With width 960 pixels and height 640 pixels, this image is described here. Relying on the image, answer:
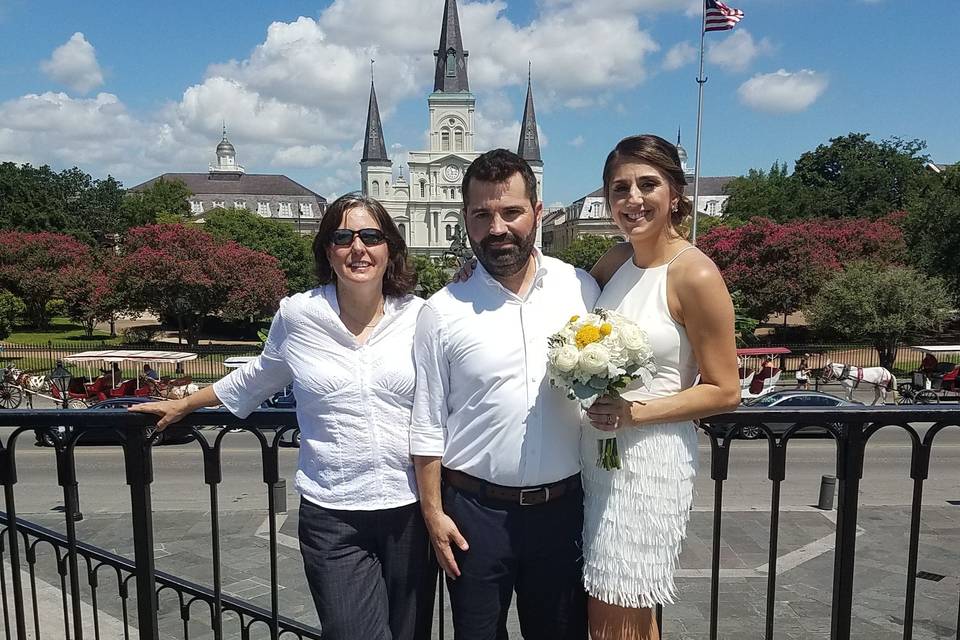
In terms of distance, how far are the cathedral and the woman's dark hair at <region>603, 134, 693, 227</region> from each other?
87437 mm

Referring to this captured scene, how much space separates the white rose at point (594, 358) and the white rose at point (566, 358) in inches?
0.9

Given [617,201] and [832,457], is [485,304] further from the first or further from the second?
[832,457]

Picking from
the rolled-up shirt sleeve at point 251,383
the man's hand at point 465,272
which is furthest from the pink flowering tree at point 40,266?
the man's hand at point 465,272

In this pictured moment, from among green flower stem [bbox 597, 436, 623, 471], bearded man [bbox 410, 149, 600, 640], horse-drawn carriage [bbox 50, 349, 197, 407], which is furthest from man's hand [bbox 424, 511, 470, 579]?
horse-drawn carriage [bbox 50, 349, 197, 407]

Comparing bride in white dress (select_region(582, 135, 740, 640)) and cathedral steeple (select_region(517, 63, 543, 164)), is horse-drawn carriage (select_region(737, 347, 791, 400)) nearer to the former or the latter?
bride in white dress (select_region(582, 135, 740, 640))

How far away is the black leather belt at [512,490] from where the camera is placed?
7.84 ft

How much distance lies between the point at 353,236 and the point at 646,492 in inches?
58.5

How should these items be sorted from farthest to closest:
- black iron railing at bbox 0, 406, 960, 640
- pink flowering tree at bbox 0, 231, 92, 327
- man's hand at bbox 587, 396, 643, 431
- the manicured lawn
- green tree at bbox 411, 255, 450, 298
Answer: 1. pink flowering tree at bbox 0, 231, 92, 327
2. the manicured lawn
3. green tree at bbox 411, 255, 450, 298
4. black iron railing at bbox 0, 406, 960, 640
5. man's hand at bbox 587, 396, 643, 431

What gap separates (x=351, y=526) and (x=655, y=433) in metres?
1.22

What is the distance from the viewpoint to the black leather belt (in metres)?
2.39

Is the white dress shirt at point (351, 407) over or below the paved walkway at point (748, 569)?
over

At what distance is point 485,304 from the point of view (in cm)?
245

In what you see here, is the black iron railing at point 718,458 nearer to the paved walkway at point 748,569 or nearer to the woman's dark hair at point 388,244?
the woman's dark hair at point 388,244

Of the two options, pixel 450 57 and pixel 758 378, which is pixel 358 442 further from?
pixel 450 57
